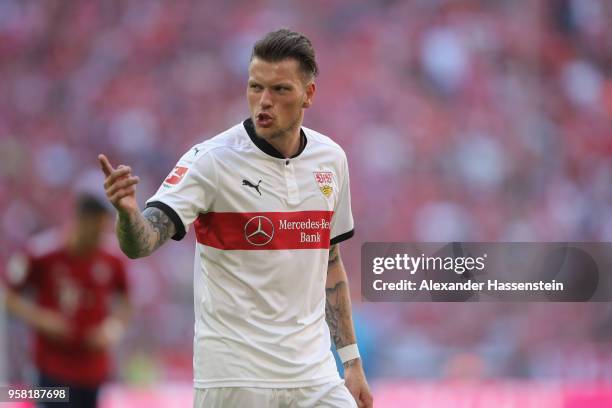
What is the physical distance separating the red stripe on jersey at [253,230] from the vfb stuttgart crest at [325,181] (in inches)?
6.4

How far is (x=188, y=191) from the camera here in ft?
10.5

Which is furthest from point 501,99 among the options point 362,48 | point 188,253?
point 188,253

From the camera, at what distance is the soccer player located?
3.24 m

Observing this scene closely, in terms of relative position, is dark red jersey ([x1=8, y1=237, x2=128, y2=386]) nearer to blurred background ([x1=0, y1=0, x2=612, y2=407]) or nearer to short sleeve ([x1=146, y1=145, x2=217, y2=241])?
short sleeve ([x1=146, y1=145, x2=217, y2=241])

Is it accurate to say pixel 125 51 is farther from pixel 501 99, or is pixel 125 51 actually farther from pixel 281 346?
pixel 281 346

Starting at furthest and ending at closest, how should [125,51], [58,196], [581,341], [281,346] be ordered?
[125,51]
[58,196]
[581,341]
[281,346]

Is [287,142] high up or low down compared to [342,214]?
up

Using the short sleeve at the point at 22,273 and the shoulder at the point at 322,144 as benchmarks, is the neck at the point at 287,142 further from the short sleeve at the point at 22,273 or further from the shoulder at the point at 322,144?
the short sleeve at the point at 22,273

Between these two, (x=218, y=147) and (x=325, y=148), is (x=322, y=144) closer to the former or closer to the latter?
(x=325, y=148)

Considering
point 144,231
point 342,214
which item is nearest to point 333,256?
point 342,214

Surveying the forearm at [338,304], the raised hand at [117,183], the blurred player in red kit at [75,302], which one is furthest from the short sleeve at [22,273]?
the raised hand at [117,183]

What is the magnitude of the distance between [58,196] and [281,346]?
724 cm

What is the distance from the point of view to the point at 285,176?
342 cm

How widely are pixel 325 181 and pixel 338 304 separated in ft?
1.48
